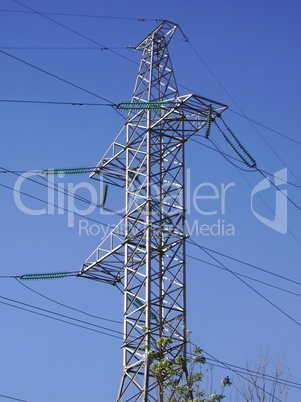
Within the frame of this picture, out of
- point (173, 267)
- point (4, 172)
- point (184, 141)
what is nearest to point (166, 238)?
point (173, 267)

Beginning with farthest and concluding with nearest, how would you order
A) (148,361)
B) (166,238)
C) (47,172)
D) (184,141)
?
1. (47,172)
2. (184,141)
3. (166,238)
4. (148,361)

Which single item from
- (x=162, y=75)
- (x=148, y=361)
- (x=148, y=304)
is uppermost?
(x=162, y=75)

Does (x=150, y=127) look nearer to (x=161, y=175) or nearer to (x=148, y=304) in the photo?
(x=161, y=175)

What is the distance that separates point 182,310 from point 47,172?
33.3 feet

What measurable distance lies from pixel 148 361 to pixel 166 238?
4970 millimetres

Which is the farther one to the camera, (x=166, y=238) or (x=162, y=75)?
(x=162, y=75)

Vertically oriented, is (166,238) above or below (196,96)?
below

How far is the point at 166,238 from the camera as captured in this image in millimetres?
34500

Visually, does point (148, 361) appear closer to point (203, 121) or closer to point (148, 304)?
point (148, 304)

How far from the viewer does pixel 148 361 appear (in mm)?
31500

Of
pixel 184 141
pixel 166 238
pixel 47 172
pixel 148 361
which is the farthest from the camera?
pixel 47 172

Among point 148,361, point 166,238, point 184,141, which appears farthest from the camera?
point 184,141

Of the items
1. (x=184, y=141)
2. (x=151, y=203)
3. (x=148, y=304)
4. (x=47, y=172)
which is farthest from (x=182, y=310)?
(x=47, y=172)

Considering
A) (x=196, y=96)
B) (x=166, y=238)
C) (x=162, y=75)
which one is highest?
(x=162, y=75)
